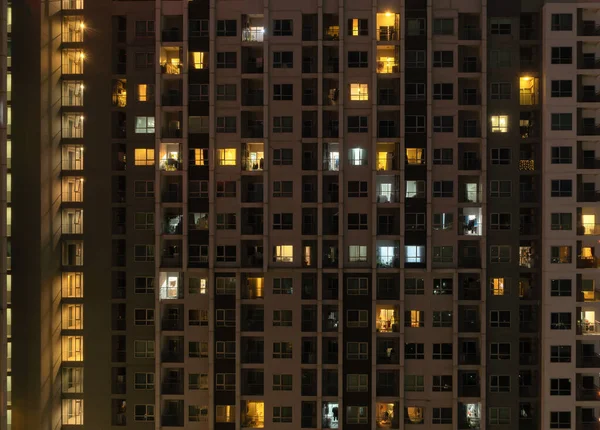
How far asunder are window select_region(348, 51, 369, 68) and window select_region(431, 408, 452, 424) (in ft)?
73.8

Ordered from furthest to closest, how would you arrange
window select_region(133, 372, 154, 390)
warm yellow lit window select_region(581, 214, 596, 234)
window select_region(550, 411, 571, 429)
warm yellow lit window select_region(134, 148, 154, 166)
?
warm yellow lit window select_region(134, 148, 154, 166) → window select_region(133, 372, 154, 390) → warm yellow lit window select_region(581, 214, 596, 234) → window select_region(550, 411, 571, 429)

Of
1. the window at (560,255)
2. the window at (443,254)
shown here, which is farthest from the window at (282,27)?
the window at (560,255)

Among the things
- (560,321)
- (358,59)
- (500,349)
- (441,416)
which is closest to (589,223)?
(560,321)

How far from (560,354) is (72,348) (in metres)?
31.4

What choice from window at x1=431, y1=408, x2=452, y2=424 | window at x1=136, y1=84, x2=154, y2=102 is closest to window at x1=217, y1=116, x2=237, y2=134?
window at x1=136, y1=84, x2=154, y2=102

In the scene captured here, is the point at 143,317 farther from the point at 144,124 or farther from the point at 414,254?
the point at 414,254

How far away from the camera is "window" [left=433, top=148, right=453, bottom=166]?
32.8 m

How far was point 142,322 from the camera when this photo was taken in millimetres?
33531

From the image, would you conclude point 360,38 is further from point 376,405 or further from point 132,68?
point 376,405

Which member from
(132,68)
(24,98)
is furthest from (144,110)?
(24,98)

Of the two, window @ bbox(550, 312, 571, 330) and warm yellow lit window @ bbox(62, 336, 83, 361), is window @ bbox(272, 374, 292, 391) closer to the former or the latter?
warm yellow lit window @ bbox(62, 336, 83, 361)

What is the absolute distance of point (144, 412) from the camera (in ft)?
110

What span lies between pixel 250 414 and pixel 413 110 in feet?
73.3

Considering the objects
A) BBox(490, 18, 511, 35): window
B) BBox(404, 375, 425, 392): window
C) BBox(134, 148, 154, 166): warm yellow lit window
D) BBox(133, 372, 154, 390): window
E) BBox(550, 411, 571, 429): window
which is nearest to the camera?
BBox(550, 411, 571, 429): window
